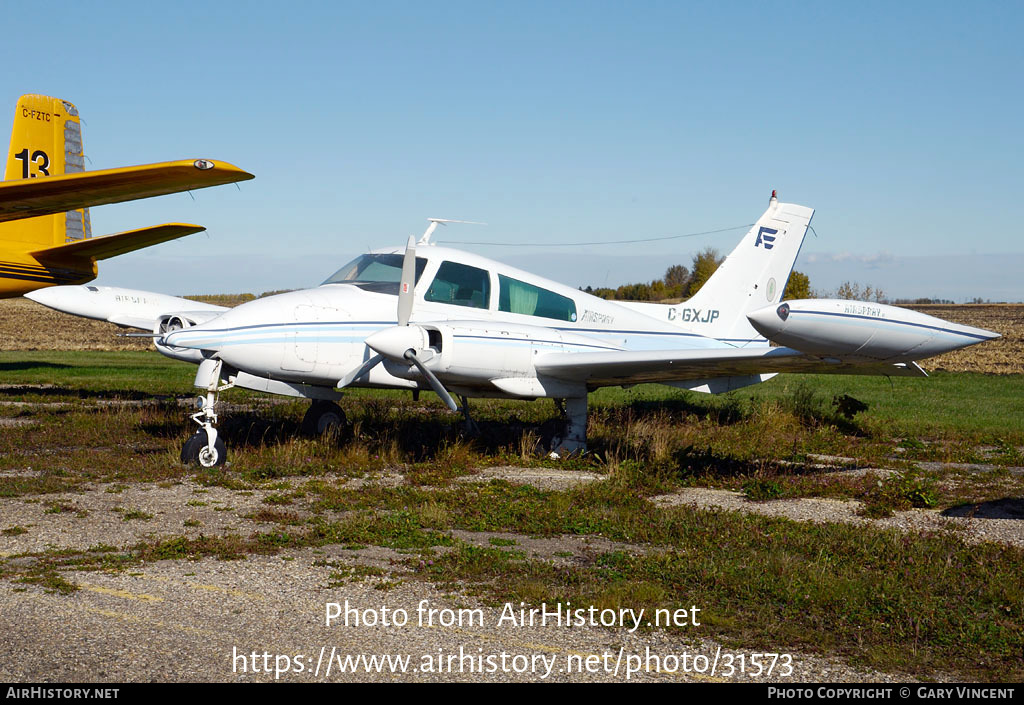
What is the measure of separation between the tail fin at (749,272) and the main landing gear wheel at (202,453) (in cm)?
769

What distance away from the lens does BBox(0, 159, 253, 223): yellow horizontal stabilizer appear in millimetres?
10367

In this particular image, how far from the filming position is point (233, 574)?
6094 millimetres

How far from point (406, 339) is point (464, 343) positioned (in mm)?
688

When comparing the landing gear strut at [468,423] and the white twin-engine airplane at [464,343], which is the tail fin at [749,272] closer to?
the white twin-engine airplane at [464,343]

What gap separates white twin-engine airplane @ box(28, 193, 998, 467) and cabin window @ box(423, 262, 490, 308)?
0.01 m

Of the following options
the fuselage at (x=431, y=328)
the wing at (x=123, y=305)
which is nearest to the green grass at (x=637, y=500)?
the fuselage at (x=431, y=328)

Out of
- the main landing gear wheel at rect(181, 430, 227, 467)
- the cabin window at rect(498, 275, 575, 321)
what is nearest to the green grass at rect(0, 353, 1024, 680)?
the main landing gear wheel at rect(181, 430, 227, 467)

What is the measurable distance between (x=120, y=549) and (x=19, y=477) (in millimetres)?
3555

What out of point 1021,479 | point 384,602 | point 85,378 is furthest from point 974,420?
point 85,378

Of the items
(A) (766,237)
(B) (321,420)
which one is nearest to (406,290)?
(B) (321,420)

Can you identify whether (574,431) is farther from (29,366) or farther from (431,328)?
(29,366)

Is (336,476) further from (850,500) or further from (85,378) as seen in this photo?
(85,378)

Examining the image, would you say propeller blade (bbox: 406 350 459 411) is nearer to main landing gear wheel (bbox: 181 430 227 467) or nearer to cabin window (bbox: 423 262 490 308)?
cabin window (bbox: 423 262 490 308)

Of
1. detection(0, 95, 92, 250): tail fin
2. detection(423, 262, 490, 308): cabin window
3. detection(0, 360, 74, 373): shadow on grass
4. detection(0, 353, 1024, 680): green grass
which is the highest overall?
detection(0, 95, 92, 250): tail fin
